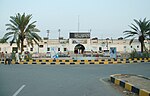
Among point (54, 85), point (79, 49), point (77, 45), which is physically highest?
point (77, 45)

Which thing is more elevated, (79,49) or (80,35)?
(80,35)

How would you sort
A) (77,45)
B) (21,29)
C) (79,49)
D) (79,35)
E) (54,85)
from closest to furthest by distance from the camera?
1. (54,85)
2. (21,29)
3. (79,35)
4. (77,45)
5. (79,49)

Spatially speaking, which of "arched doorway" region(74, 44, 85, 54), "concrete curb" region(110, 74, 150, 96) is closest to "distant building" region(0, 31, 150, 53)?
"arched doorway" region(74, 44, 85, 54)

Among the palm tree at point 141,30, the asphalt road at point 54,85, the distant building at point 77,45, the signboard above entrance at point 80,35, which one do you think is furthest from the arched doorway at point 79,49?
the asphalt road at point 54,85

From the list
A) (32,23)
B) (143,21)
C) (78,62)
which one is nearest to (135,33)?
(143,21)

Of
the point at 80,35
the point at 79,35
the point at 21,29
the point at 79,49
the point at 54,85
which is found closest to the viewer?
Answer: the point at 54,85

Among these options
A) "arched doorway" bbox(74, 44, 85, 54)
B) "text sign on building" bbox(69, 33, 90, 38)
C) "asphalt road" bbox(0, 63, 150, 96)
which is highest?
"text sign on building" bbox(69, 33, 90, 38)

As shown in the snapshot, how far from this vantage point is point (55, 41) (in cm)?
7275

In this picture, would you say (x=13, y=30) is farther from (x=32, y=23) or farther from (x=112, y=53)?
(x=112, y=53)

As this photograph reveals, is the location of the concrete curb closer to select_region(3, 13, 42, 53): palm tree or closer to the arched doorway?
select_region(3, 13, 42, 53): palm tree

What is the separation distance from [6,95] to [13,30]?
27850 mm

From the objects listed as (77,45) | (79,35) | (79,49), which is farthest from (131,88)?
(79,49)

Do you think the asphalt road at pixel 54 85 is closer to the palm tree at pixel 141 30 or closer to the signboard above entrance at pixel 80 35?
the palm tree at pixel 141 30

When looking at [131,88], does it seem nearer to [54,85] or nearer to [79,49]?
[54,85]
